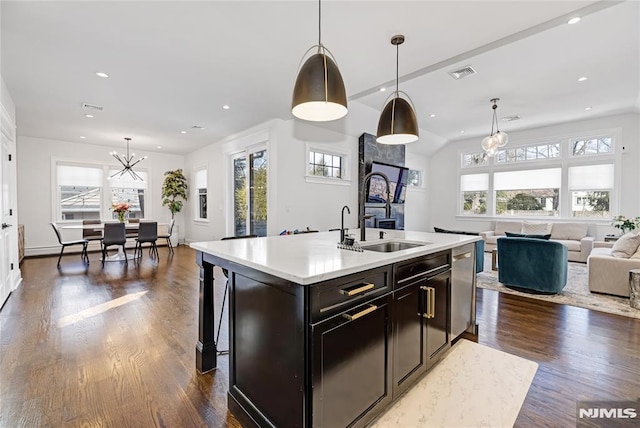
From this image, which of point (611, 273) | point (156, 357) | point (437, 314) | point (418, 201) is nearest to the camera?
point (437, 314)

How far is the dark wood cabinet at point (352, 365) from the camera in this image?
4.17 feet

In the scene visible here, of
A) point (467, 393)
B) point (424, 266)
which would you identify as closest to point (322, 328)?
point (424, 266)

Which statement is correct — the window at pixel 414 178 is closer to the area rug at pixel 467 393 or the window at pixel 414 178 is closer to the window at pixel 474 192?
the window at pixel 474 192

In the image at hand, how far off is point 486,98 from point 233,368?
5480mm

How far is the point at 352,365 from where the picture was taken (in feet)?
4.65

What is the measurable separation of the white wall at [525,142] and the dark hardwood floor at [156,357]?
4754 mm

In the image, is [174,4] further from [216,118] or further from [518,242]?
[518,242]

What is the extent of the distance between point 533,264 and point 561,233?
3.68m

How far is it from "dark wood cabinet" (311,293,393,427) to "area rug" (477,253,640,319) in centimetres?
327

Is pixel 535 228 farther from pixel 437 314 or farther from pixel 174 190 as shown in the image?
pixel 174 190

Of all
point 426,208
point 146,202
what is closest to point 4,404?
point 146,202

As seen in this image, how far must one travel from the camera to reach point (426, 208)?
366 inches

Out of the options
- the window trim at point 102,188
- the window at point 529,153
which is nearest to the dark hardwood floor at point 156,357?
the window trim at point 102,188

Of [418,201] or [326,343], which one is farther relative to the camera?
[418,201]
